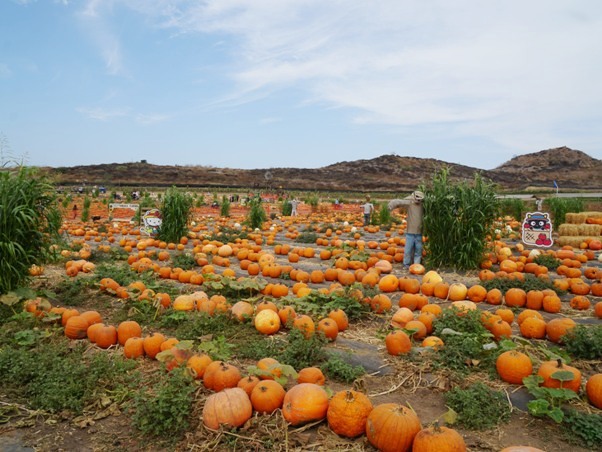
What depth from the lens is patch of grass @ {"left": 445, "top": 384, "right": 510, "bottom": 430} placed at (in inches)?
125

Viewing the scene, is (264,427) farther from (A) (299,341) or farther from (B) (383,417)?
(A) (299,341)

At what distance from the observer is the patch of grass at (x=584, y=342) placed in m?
4.20

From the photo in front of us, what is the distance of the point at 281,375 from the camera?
11.7 ft

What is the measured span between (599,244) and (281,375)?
38.3 ft

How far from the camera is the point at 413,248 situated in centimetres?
983

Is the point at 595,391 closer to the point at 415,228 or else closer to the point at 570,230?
the point at 415,228

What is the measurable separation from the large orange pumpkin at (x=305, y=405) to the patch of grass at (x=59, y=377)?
1.59m

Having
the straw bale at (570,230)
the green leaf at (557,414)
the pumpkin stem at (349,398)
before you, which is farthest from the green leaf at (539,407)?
the straw bale at (570,230)

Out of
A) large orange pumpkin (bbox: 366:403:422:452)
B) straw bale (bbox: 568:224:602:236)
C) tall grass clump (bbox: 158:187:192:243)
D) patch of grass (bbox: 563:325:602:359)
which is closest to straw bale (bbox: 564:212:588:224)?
straw bale (bbox: 568:224:602:236)

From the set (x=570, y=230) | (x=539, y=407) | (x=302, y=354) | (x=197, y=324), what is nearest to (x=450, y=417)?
(x=539, y=407)

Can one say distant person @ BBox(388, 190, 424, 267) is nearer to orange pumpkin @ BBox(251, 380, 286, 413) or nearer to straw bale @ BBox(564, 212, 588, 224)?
orange pumpkin @ BBox(251, 380, 286, 413)

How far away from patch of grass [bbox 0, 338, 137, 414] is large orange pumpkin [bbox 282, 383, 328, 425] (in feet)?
5.20

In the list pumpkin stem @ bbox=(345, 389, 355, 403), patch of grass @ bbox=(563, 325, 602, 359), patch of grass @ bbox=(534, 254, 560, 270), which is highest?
patch of grass @ bbox=(534, 254, 560, 270)

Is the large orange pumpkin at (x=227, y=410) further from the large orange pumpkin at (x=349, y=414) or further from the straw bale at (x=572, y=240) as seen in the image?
the straw bale at (x=572, y=240)
